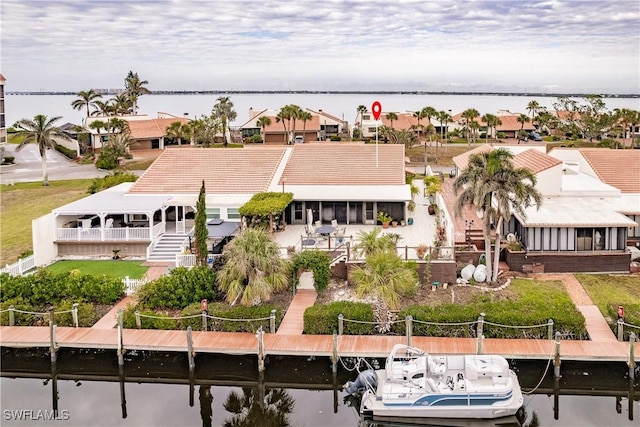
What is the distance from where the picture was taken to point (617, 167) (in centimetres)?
3666

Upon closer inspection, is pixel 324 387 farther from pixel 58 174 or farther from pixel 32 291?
pixel 58 174

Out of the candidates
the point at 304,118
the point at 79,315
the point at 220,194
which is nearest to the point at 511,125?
the point at 304,118

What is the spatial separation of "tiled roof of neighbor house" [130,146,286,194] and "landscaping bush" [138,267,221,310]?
10577 millimetres

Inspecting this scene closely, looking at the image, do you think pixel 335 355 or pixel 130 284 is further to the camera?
pixel 130 284

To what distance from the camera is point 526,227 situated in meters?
27.1

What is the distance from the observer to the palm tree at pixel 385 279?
2189 centimetres

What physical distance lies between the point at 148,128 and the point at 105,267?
151 feet

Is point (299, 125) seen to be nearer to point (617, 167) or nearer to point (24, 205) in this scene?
point (24, 205)

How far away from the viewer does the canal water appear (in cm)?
1803

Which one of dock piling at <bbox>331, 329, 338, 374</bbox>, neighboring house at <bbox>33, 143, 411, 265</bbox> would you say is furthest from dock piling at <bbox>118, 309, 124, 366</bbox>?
neighboring house at <bbox>33, 143, 411, 265</bbox>

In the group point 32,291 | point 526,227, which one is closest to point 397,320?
point 526,227

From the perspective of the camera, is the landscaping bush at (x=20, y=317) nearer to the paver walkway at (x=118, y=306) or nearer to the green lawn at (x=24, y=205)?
the paver walkway at (x=118, y=306)

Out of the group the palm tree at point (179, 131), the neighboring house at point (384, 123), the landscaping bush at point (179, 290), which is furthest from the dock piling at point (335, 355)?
the neighboring house at point (384, 123)

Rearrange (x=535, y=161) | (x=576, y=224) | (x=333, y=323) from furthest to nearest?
(x=535, y=161) < (x=576, y=224) < (x=333, y=323)
